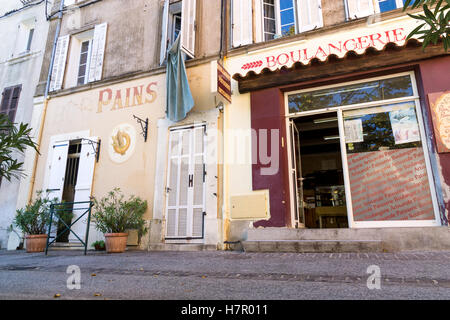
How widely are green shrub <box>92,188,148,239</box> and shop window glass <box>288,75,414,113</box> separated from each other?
393cm

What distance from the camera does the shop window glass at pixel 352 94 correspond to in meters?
5.48

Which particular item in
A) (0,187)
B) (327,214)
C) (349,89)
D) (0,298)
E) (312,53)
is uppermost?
(312,53)

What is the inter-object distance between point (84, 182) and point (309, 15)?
→ 667 centimetres

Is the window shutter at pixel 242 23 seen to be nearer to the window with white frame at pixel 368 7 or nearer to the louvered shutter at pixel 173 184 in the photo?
the window with white frame at pixel 368 7

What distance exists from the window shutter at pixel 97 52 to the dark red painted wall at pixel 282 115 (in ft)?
16.0

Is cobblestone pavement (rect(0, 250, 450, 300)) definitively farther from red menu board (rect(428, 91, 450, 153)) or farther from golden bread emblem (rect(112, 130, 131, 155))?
golden bread emblem (rect(112, 130, 131, 155))

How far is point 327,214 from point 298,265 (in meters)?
4.57

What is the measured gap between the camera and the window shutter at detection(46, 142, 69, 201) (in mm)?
7984

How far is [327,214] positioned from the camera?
758 centimetres

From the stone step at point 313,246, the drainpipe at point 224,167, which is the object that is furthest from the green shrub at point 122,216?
the stone step at point 313,246

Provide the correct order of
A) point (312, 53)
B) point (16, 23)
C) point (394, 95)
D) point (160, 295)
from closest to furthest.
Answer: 1. point (160, 295)
2. point (394, 95)
3. point (312, 53)
4. point (16, 23)

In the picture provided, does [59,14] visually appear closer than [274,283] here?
No

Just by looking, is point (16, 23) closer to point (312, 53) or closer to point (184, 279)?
point (312, 53)
